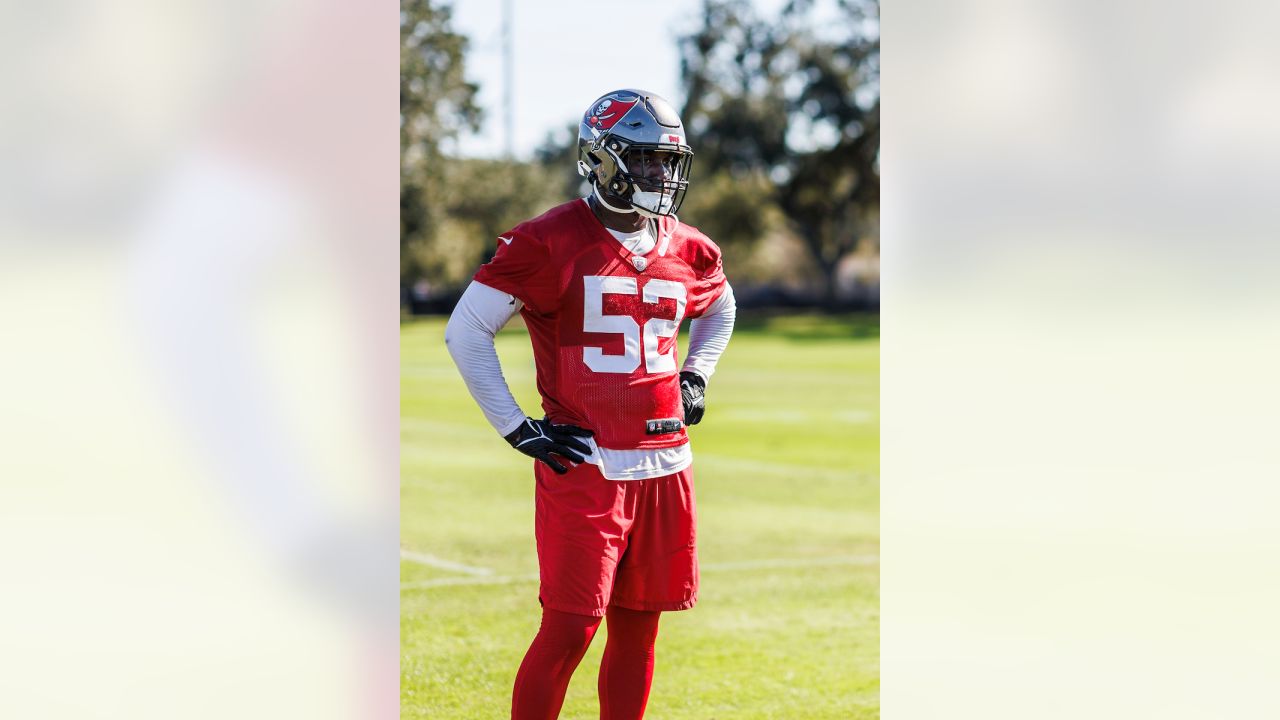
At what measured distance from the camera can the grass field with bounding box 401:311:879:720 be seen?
487 cm

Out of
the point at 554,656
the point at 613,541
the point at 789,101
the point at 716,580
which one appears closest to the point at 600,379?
the point at 613,541

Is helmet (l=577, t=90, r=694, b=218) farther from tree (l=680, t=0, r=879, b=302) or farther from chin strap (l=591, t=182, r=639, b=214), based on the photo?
tree (l=680, t=0, r=879, b=302)

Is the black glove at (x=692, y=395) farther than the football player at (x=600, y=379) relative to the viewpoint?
Yes

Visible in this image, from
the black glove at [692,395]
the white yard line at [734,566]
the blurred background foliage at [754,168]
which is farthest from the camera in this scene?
the blurred background foliage at [754,168]

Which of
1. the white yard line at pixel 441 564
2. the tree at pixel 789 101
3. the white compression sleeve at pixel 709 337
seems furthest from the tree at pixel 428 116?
the white compression sleeve at pixel 709 337

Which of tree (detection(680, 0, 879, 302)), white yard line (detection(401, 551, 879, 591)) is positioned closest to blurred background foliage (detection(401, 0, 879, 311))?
tree (detection(680, 0, 879, 302))

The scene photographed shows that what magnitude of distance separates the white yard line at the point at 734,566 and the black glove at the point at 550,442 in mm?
3479

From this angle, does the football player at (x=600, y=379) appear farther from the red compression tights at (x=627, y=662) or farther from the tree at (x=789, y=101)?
the tree at (x=789, y=101)

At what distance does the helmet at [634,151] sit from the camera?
131 inches

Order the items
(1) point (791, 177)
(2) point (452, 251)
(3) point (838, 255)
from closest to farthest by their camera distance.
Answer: (2) point (452, 251)
(1) point (791, 177)
(3) point (838, 255)
